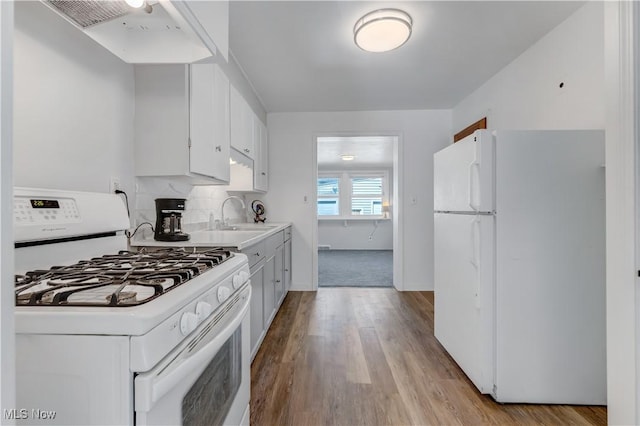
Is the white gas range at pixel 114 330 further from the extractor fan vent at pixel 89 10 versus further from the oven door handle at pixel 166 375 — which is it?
the extractor fan vent at pixel 89 10

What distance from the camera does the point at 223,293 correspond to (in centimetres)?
97

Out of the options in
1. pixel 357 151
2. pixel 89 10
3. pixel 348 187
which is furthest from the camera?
pixel 348 187

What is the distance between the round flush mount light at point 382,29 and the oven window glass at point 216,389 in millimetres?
1963

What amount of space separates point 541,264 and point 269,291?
Result: 188 centimetres

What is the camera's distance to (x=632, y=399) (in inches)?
41.4

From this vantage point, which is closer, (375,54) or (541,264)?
(541,264)

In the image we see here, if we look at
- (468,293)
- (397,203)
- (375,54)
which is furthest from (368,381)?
(397,203)

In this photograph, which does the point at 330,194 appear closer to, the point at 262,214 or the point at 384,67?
the point at 262,214

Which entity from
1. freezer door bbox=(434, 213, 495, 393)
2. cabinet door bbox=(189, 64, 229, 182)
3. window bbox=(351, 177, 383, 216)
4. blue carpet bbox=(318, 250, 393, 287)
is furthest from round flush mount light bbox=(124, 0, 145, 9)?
window bbox=(351, 177, 383, 216)

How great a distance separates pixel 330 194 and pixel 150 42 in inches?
268

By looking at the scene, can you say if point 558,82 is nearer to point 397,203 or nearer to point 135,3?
point 397,203

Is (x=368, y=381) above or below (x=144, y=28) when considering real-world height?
below

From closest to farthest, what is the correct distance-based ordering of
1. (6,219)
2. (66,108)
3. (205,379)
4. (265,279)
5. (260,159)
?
(6,219)
(205,379)
(66,108)
(265,279)
(260,159)

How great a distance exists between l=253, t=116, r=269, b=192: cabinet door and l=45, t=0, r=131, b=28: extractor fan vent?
2035mm
